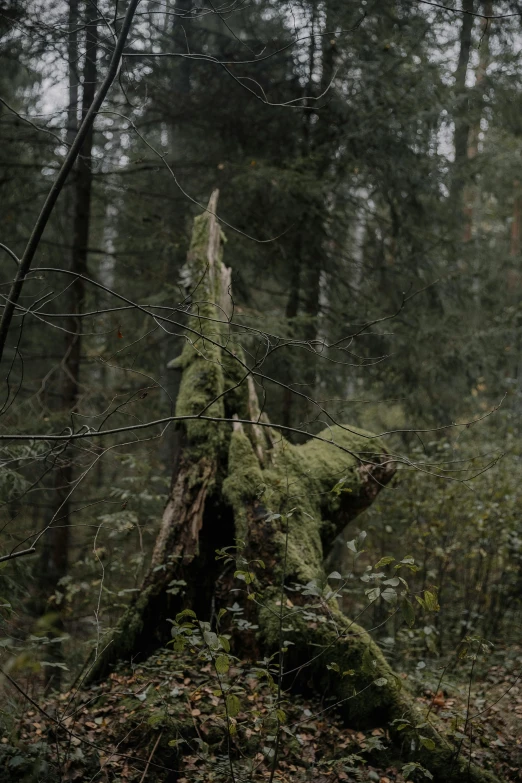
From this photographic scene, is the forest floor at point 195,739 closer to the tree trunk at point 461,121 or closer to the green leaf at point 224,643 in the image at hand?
the green leaf at point 224,643

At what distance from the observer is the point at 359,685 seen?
13.5 ft

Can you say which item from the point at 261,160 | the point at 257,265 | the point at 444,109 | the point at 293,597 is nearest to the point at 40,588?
the point at 293,597

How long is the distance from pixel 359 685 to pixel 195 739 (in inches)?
50.4

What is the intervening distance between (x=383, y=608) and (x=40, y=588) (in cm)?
470

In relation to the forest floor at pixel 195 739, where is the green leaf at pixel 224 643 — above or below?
above

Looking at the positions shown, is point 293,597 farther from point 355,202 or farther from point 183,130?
point 183,130

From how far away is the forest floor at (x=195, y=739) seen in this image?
3346mm

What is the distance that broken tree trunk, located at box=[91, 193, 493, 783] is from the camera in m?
3.97

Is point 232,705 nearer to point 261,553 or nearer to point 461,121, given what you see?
point 261,553

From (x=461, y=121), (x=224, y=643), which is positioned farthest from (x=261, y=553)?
(x=461, y=121)

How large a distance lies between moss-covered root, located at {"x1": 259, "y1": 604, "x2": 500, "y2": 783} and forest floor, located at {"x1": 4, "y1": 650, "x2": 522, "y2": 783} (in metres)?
0.10

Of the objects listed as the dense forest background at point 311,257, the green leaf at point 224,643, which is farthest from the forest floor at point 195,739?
the dense forest background at point 311,257

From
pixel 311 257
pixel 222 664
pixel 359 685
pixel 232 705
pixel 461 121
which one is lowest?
pixel 359 685

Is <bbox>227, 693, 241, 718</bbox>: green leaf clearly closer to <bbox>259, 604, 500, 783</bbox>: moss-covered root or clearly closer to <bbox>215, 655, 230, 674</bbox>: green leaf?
<bbox>215, 655, 230, 674</bbox>: green leaf
